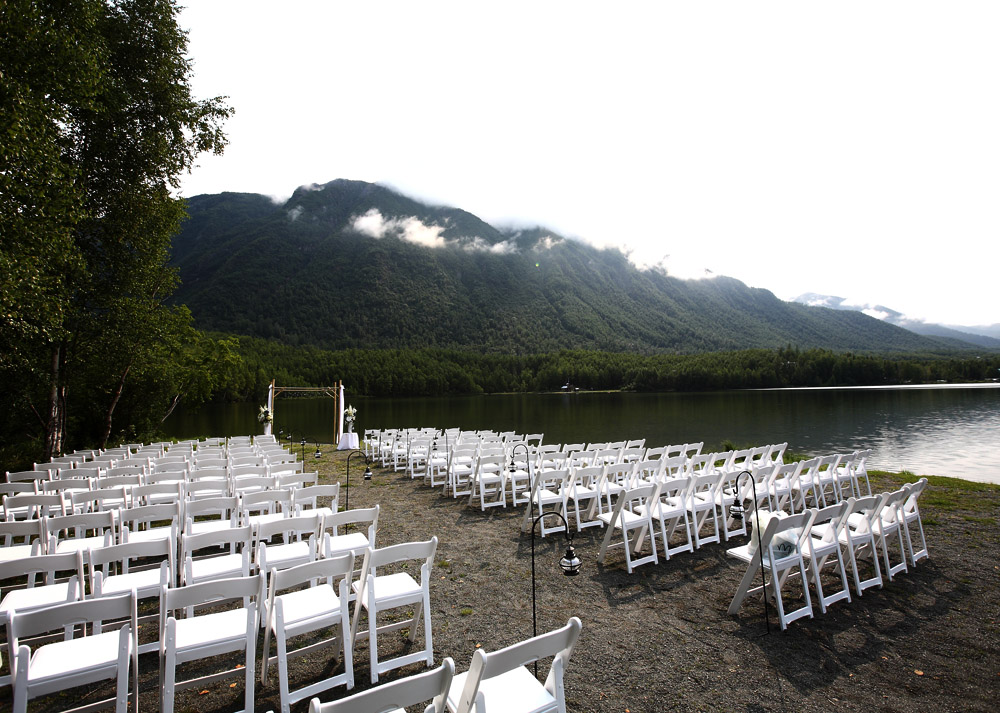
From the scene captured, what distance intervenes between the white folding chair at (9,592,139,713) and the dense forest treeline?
71.3 metres

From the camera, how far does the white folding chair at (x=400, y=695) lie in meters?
1.73

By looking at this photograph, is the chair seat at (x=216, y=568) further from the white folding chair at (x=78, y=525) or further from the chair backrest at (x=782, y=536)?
the chair backrest at (x=782, y=536)

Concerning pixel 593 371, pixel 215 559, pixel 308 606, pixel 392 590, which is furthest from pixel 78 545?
pixel 593 371

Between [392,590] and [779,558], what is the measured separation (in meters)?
3.20

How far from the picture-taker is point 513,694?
2504 mm

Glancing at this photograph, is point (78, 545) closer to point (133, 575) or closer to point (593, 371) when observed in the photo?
point (133, 575)

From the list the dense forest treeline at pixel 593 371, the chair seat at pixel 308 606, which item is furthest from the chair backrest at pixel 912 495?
the dense forest treeline at pixel 593 371

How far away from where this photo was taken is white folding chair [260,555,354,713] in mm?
2953

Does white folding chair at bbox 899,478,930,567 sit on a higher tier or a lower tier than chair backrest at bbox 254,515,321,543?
lower

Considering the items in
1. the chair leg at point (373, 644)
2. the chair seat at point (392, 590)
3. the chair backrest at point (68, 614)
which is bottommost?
the chair leg at point (373, 644)

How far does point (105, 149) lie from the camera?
10.5 meters

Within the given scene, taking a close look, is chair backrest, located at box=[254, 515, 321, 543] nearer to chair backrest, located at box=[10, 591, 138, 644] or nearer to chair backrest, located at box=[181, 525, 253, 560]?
chair backrest, located at box=[181, 525, 253, 560]

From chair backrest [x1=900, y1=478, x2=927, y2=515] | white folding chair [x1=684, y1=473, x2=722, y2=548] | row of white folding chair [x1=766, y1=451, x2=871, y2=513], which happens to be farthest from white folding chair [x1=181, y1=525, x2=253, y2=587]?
chair backrest [x1=900, y1=478, x2=927, y2=515]

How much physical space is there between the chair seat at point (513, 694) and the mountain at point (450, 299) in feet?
437
